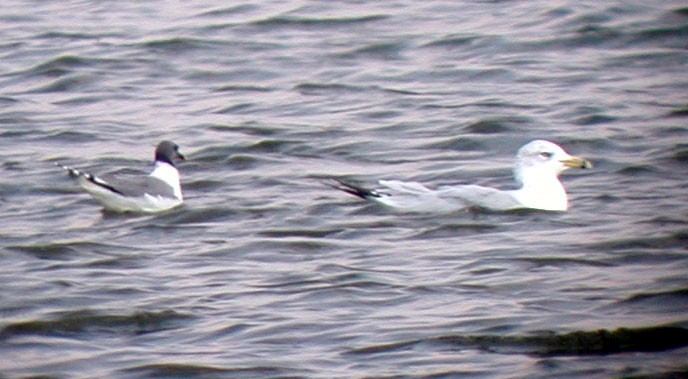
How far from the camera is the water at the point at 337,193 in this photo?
9.22m

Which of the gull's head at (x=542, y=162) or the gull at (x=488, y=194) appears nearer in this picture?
the gull at (x=488, y=194)

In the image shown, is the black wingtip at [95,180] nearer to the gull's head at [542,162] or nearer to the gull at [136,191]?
the gull at [136,191]

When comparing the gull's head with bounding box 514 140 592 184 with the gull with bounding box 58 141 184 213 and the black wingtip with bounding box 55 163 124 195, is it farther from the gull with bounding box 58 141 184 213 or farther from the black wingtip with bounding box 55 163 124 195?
Result: the black wingtip with bounding box 55 163 124 195

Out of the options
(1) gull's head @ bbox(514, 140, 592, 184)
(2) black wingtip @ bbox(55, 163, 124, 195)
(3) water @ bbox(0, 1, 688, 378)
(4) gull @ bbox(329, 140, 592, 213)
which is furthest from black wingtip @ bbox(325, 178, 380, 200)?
(2) black wingtip @ bbox(55, 163, 124, 195)

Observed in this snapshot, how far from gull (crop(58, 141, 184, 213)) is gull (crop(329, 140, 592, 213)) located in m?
1.11

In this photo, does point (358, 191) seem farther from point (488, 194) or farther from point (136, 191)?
point (136, 191)

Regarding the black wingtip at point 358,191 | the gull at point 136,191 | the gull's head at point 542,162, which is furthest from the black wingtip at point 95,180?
the gull's head at point 542,162

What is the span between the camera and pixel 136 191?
42.1ft

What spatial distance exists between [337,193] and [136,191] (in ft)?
4.41

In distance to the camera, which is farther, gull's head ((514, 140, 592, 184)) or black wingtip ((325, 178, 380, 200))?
gull's head ((514, 140, 592, 184))

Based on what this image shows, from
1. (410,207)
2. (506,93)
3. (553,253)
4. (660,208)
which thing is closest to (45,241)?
(410,207)

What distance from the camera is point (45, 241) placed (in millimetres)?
11773

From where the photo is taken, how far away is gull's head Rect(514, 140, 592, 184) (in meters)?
12.7

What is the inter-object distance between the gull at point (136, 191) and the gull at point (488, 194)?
1114mm
